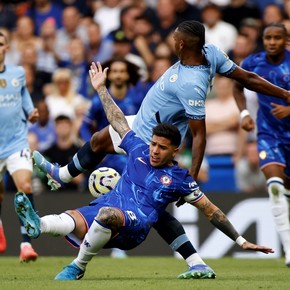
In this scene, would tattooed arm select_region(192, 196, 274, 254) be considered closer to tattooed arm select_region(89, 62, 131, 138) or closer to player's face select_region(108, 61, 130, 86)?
tattooed arm select_region(89, 62, 131, 138)

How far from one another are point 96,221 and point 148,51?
32.3 ft

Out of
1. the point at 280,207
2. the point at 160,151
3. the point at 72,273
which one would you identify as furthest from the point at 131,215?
the point at 280,207

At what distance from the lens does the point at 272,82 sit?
12.8 meters

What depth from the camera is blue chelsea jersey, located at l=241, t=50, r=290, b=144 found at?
12.8m

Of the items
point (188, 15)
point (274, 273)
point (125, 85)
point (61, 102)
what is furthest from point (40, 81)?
point (274, 273)

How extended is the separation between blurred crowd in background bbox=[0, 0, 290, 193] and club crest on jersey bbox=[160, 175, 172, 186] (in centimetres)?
459

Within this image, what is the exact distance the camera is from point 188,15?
19.3 meters

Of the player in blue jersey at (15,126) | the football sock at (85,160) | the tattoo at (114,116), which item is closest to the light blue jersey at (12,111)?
the player in blue jersey at (15,126)

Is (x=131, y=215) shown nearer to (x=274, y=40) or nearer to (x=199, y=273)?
(x=199, y=273)

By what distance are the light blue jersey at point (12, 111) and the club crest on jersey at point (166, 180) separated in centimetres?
396

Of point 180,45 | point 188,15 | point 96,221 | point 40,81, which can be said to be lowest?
point 40,81

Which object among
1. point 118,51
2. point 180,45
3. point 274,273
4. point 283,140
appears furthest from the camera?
point 118,51

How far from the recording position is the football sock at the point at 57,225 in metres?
9.59

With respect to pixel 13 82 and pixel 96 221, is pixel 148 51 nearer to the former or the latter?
pixel 13 82
